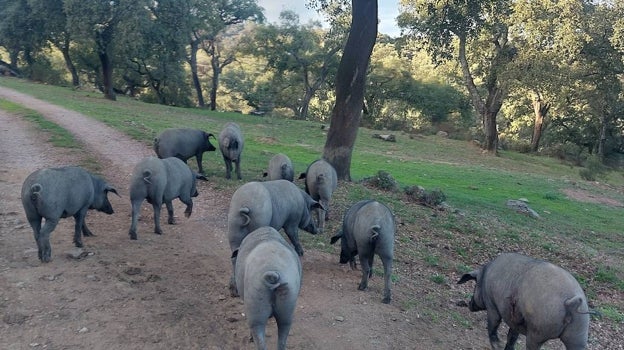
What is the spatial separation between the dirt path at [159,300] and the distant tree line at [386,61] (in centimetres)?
883

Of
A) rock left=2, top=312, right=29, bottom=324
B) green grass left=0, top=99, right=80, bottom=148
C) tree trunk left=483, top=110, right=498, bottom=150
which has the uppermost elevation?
tree trunk left=483, top=110, right=498, bottom=150

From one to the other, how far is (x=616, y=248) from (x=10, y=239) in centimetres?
1533

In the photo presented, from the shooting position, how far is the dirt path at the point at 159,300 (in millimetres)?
6117

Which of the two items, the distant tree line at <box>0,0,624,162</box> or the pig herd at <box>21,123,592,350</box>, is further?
the distant tree line at <box>0,0,624,162</box>

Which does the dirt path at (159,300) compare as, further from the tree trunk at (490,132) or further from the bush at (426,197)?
the tree trunk at (490,132)

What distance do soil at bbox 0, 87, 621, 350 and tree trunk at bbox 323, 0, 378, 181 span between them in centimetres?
587

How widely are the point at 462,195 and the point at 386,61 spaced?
103 feet

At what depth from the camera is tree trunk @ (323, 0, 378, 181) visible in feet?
46.9

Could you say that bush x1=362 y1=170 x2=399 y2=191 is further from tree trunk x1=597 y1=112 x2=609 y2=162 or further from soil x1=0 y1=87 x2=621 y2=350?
tree trunk x1=597 y1=112 x2=609 y2=162

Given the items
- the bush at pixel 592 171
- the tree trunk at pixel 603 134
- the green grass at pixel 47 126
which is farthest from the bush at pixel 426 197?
the tree trunk at pixel 603 134

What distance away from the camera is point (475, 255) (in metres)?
11.7

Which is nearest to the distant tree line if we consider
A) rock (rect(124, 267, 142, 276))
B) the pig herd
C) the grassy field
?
the grassy field

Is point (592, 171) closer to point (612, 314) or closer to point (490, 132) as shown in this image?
point (490, 132)

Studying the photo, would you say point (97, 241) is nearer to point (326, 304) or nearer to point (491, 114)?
point (326, 304)
